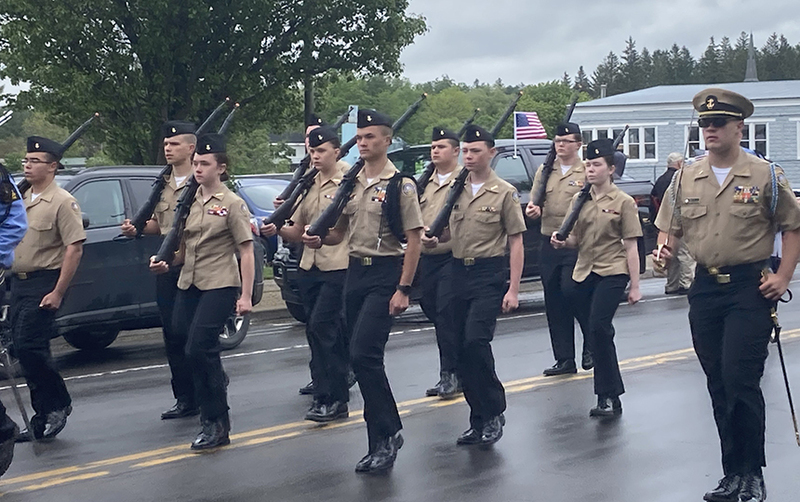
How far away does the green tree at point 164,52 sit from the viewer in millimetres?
18109

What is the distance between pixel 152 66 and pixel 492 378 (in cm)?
1256

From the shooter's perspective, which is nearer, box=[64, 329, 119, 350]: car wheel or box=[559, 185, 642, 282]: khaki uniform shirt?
box=[559, 185, 642, 282]: khaki uniform shirt

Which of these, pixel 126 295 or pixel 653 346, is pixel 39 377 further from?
pixel 653 346

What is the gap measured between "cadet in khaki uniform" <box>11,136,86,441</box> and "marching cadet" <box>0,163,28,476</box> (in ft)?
3.70

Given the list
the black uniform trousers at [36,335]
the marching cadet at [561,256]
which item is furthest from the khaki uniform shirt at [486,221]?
the black uniform trousers at [36,335]

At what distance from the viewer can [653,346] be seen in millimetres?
11852

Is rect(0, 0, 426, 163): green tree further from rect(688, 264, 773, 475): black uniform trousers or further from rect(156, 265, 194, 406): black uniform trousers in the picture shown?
rect(688, 264, 773, 475): black uniform trousers

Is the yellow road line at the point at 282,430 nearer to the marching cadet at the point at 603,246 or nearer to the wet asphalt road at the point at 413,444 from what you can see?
the wet asphalt road at the point at 413,444

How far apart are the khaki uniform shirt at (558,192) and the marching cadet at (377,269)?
3.53 meters

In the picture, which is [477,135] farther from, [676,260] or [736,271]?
[676,260]

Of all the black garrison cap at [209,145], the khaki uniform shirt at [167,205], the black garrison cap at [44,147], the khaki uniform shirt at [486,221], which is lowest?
the khaki uniform shirt at [486,221]

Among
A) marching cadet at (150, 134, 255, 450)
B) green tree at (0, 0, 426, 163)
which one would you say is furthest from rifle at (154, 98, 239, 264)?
green tree at (0, 0, 426, 163)

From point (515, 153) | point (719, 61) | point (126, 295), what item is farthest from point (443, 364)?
point (719, 61)

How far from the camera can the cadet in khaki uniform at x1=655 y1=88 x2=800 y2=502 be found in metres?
5.99
